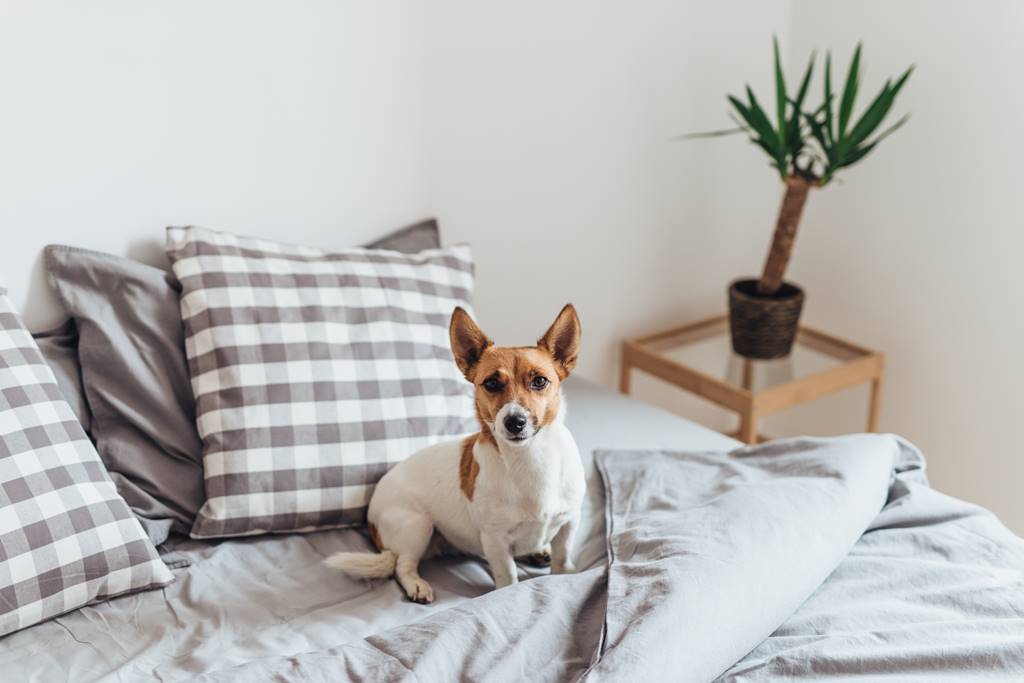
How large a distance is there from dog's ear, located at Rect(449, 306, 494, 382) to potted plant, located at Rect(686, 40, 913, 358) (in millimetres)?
1043

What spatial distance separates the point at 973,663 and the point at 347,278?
3.76 feet

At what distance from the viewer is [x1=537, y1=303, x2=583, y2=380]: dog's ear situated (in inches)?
53.5

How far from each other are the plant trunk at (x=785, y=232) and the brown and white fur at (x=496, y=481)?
3.50ft

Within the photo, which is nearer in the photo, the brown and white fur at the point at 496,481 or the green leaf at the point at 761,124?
the brown and white fur at the point at 496,481

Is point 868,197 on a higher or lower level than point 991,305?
higher

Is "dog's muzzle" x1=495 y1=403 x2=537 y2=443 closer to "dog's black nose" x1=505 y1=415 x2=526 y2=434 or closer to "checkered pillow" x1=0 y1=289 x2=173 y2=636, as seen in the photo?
"dog's black nose" x1=505 y1=415 x2=526 y2=434

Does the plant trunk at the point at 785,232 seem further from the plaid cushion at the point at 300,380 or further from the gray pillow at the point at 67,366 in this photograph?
the gray pillow at the point at 67,366

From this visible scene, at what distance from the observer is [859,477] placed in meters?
1.52

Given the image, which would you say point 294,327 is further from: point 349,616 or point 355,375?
point 349,616

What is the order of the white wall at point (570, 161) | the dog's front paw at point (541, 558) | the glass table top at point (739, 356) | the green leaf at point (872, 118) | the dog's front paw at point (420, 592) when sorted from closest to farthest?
the dog's front paw at point (420, 592) → the dog's front paw at point (541, 558) → the white wall at point (570, 161) → the green leaf at point (872, 118) → the glass table top at point (739, 356)

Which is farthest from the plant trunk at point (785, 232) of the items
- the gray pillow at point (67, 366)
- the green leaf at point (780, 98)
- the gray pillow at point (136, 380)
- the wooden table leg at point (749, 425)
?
the gray pillow at point (67, 366)

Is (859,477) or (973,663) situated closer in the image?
(973,663)

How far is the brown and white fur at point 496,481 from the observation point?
1328mm

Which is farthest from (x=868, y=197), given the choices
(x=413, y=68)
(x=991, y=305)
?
(x=413, y=68)
